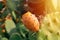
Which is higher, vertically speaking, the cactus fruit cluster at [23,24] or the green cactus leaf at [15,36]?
the cactus fruit cluster at [23,24]

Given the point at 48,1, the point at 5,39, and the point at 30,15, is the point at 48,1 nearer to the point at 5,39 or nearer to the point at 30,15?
→ the point at 30,15

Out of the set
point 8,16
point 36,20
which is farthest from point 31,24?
point 8,16

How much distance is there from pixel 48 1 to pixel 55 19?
9cm

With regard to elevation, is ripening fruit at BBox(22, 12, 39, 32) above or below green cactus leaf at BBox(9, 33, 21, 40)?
above

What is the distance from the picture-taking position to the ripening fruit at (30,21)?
0.87 m

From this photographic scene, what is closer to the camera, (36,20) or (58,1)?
(36,20)

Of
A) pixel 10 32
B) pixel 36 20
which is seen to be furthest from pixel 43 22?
pixel 10 32

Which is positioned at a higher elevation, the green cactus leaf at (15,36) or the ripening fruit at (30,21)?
the ripening fruit at (30,21)

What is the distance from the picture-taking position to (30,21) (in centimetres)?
87

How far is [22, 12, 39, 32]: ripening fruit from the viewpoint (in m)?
0.87

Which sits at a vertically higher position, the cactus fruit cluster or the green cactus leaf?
the cactus fruit cluster

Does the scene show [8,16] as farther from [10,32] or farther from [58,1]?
[58,1]

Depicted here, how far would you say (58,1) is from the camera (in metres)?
0.98

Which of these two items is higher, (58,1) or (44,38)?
(58,1)
